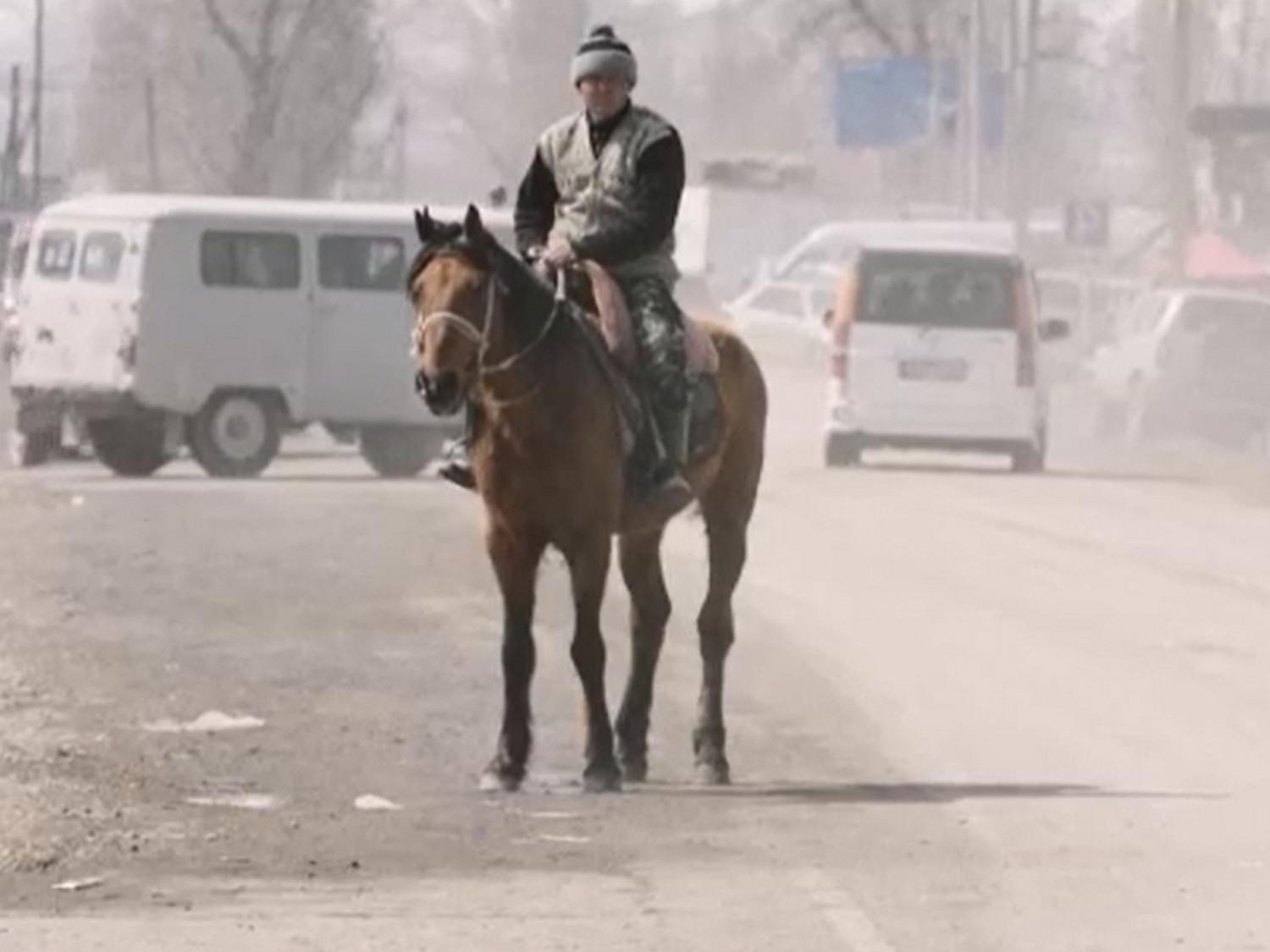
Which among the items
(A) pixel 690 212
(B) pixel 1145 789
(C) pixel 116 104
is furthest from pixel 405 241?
(C) pixel 116 104

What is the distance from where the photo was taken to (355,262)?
39.1 m

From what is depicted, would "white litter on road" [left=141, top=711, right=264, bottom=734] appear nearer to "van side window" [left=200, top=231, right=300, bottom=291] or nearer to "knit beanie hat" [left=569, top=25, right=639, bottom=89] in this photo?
"knit beanie hat" [left=569, top=25, right=639, bottom=89]

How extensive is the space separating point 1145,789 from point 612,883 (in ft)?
9.43

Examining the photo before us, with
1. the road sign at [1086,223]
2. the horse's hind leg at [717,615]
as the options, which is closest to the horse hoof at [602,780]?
the horse's hind leg at [717,615]

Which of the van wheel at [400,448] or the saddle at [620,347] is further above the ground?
the saddle at [620,347]

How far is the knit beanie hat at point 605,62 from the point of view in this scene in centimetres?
1508

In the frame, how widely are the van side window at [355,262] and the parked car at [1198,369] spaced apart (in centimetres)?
1065

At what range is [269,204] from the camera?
39.8 metres

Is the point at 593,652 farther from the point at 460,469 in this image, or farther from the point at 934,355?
the point at 934,355

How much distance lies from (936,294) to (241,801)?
24214mm

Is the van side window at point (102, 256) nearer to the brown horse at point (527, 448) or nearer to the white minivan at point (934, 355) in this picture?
the white minivan at point (934, 355)

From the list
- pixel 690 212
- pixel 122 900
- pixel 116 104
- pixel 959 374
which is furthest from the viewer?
pixel 116 104

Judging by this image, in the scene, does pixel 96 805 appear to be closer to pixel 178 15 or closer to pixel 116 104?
pixel 178 15

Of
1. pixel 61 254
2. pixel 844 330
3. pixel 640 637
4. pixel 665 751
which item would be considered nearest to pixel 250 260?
pixel 61 254
